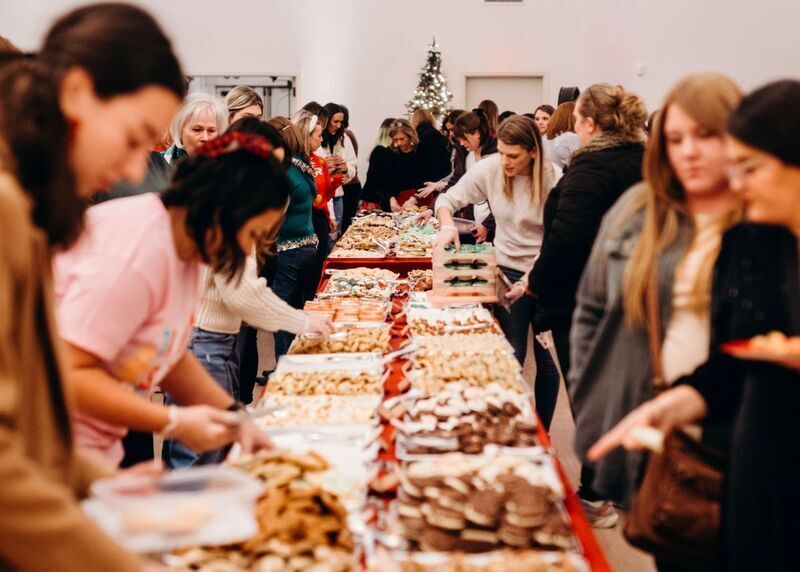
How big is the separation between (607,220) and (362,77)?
10350 millimetres

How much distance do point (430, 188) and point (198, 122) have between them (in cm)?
414

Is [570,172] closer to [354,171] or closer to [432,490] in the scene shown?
[432,490]

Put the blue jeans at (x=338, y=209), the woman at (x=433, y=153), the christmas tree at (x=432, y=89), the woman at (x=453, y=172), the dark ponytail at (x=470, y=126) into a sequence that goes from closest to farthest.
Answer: the dark ponytail at (x=470, y=126)
the woman at (x=453, y=172)
the woman at (x=433, y=153)
the blue jeans at (x=338, y=209)
the christmas tree at (x=432, y=89)

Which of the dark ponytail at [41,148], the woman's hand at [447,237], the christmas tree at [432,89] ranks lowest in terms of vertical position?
the woman's hand at [447,237]

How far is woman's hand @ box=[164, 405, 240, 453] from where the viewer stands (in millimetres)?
1609

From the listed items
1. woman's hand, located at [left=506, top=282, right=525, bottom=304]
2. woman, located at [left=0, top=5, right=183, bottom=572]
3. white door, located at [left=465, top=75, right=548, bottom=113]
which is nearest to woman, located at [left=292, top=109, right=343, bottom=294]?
woman's hand, located at [left=506, top=282, right=525, bottom=304]

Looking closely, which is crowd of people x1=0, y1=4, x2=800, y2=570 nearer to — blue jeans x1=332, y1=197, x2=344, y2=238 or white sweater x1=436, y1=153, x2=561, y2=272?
white sweater x1=436, y1=153, x2=561, y2=272

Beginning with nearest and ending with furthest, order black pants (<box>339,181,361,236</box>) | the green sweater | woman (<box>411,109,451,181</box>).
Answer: the green sweater, woman (<box>411,109,451,181</box>), black pants (<box>339,181,361,236</box>)

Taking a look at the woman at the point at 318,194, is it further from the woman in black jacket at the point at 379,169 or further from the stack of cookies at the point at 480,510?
the stack of cookies at the point at 480,510

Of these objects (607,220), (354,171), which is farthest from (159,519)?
(354,171)

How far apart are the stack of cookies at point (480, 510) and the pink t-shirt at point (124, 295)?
1.96ft

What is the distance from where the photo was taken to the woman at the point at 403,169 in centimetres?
768

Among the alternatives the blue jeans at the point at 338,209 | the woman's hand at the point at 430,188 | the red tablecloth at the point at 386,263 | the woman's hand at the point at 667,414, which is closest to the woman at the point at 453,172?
the woman's hand at the point at 430,188

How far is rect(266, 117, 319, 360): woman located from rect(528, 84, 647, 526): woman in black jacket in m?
1.93
